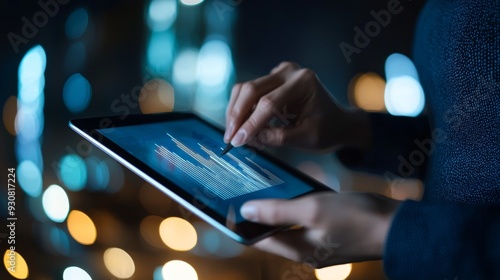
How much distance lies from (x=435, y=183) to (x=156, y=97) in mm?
471

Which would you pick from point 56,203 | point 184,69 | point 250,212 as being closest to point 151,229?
point 56,203

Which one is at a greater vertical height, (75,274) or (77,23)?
(77,23)

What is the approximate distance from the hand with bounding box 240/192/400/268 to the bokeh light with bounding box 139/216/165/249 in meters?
0.47

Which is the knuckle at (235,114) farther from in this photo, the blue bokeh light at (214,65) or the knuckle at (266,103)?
the blue bokeh light at (214,65)

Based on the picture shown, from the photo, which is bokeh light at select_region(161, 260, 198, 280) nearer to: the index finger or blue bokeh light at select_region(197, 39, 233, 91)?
blue bokeh light at select_region(197, 39, 233, 91)

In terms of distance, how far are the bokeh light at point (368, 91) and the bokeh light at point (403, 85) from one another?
0.02 m

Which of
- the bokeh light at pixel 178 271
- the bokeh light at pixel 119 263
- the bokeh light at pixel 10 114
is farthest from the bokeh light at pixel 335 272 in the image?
the bokeh light at pixel 10 114

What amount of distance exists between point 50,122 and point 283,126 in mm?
396

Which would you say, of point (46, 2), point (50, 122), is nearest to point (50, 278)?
point (50, 122)

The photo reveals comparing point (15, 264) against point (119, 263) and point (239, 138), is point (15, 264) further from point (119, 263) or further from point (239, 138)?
point (239, 138)

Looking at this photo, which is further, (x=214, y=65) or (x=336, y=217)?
(x=214, y=65)

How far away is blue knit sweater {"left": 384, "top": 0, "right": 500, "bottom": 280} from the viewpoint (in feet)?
0.83

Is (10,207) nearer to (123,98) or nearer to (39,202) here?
(39,202)

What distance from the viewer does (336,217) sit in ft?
0.90
